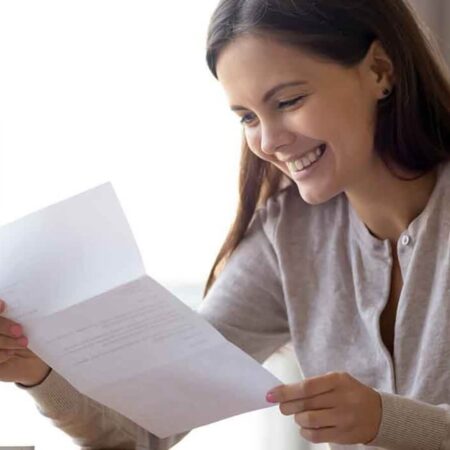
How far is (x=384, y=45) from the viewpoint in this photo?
1.39m

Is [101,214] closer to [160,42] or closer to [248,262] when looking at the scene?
[248,262]

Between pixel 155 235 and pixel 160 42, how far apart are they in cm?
35

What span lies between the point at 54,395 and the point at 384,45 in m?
0.63

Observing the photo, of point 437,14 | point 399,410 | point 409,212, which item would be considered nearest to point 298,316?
point 409,212

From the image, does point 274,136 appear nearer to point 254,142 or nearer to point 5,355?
point 254,142

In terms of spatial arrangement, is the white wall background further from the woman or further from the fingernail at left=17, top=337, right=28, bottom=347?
the fingernail at left=17, top=337, right=28, bottom=347

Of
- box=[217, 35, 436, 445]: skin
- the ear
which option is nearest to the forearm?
box=[217, 35, 436, 445]: skin

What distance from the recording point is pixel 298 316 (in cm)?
154

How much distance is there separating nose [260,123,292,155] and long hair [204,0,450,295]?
106 millimetres

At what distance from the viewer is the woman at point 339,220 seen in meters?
1.34

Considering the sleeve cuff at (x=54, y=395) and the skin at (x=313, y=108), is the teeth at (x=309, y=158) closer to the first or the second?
the skin at (x=313, y=108)

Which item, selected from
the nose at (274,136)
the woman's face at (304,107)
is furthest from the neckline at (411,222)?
the nose at (274,136)

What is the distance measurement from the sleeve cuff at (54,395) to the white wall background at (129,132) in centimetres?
42

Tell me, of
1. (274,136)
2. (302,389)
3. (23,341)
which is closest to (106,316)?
(23,341)
